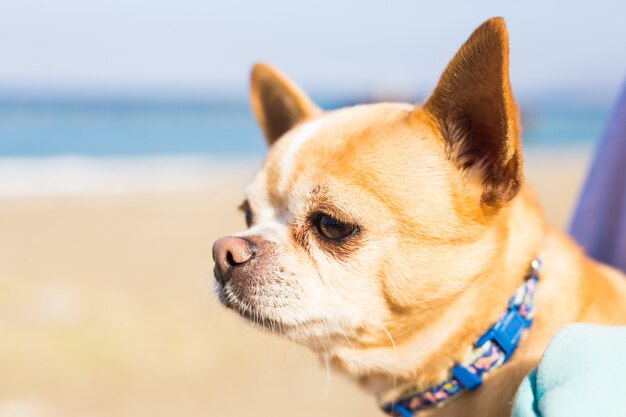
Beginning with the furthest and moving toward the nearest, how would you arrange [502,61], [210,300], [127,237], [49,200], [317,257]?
[49,200]
[127,237]
[210,300]
[317,257]
[502,61]

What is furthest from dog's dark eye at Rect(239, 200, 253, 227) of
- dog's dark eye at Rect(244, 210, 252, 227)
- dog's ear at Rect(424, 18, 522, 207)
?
dog's ear at Rect(424, 18, 522, 207)

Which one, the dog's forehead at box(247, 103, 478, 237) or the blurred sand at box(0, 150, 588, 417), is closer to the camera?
the dog's forehead at box(247, 103, 478, 237)

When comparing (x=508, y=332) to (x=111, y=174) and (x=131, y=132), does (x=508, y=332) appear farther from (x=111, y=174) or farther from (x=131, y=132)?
(x=131, y=132)

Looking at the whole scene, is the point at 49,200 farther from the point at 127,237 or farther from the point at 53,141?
the point at 53,141

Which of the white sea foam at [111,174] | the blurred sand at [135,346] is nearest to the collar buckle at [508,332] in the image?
the blurred sand at [135,346]

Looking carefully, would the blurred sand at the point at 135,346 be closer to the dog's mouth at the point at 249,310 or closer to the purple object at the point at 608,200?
the dog's mouth at the point at 249,310

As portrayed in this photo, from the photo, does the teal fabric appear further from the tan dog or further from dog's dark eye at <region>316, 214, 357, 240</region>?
→ dog's dark eye at <region>316, 214, 357, 240</region>

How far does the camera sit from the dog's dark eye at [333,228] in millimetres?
2008

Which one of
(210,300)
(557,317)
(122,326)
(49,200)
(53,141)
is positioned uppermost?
(557,317)

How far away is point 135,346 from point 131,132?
21.4 metres

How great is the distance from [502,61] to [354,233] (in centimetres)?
63

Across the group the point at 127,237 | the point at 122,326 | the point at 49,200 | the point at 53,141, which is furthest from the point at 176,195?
the point at 53,141

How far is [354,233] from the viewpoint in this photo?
1996 mm

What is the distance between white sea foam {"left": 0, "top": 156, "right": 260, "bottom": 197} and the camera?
503 inches
